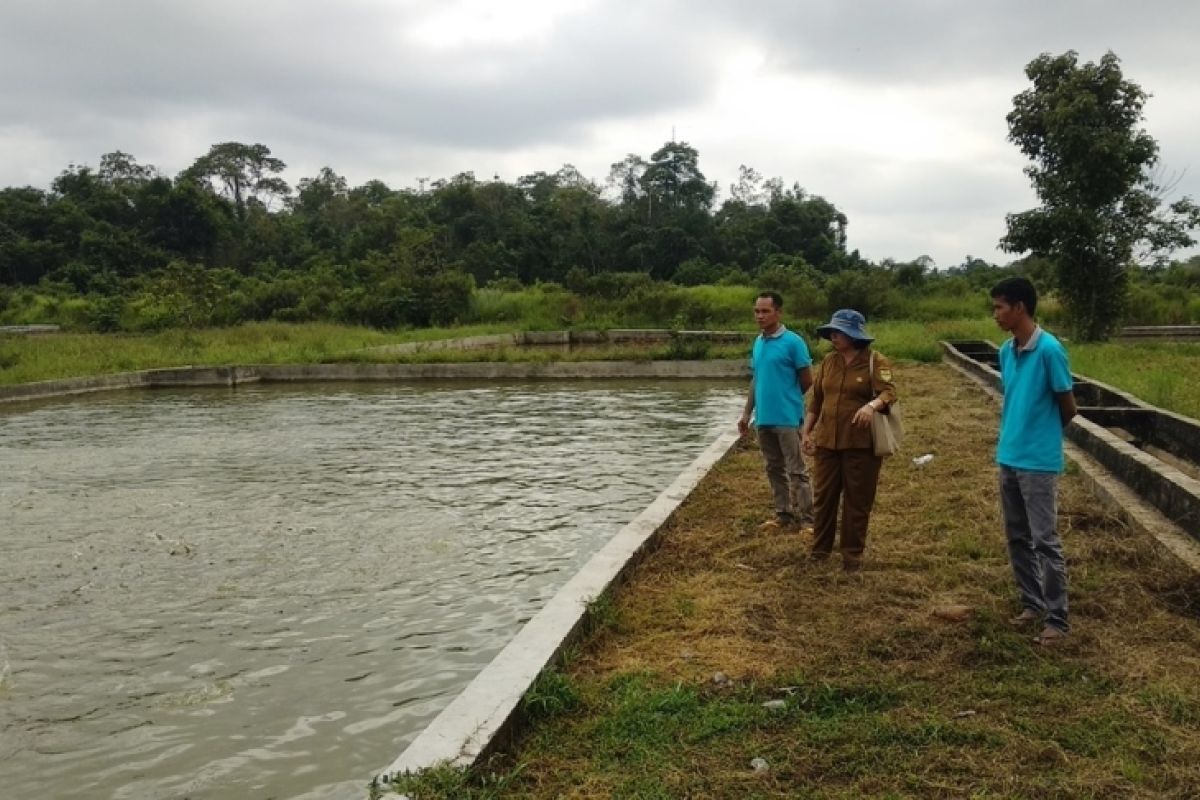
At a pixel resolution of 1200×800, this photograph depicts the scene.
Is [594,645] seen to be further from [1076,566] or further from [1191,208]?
[1191,208]

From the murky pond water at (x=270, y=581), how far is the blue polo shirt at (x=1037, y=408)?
111 inches

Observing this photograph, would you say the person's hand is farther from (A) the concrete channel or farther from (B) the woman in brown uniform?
(A) the concrete channel

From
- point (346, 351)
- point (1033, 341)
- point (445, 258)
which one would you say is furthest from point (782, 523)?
point (445, 258)

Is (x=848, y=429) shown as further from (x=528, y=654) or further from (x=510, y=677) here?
(x=510, y=677)

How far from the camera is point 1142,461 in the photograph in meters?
6.40

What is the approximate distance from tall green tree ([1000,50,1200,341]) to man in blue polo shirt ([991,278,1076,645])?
18052 mm

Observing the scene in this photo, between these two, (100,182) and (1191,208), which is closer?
(1191,208)

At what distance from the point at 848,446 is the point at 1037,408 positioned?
1.10m

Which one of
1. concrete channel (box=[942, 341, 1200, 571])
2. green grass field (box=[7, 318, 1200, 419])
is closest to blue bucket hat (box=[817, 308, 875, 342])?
concrete channel (box=[942, 341, 1200, 571])

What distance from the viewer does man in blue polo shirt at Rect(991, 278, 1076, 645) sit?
3.98 meters

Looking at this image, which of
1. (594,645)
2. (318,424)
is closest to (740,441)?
(594,645)

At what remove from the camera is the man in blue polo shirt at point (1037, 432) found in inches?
157

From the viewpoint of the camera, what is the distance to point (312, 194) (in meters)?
67.1

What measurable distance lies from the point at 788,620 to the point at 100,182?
6565 cm
